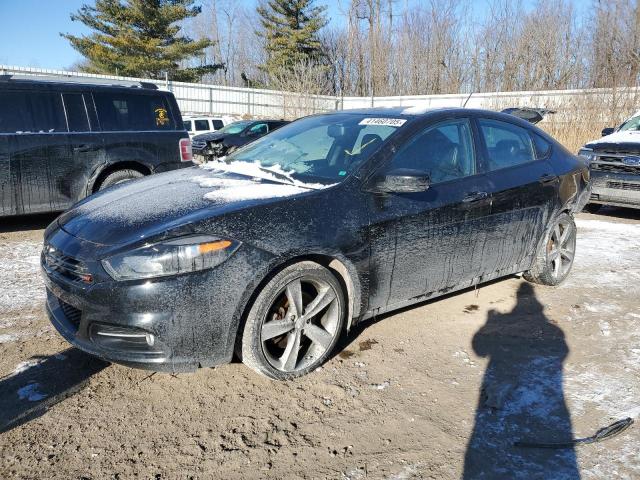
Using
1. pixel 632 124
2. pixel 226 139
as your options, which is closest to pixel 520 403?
pixel 632 124

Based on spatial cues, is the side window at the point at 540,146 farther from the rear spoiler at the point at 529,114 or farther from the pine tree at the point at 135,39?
the pine tree at the point at 135,39

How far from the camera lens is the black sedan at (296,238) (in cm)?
261

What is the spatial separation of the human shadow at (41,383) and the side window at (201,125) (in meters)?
16.2

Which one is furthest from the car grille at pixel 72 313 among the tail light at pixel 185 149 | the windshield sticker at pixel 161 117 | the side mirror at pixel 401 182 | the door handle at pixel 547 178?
the windshield sticker at pixel 161 117

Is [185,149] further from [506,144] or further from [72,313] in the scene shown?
[72,313]

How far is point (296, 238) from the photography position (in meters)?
2.87

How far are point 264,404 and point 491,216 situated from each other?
2244mm

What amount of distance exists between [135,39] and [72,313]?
3233 centimetres

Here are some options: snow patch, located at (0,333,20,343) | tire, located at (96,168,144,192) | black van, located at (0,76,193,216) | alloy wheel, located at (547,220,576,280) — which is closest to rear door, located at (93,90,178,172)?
black van, located at (0,76,193,216)

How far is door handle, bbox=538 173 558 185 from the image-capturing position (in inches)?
173

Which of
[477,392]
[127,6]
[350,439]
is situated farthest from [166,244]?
[127,6]

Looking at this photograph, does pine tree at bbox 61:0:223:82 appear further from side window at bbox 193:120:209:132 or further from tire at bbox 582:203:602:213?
tire at bbox 582:203:602:213

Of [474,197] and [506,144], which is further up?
[506,144]

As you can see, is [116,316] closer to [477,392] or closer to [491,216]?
[477,392]
